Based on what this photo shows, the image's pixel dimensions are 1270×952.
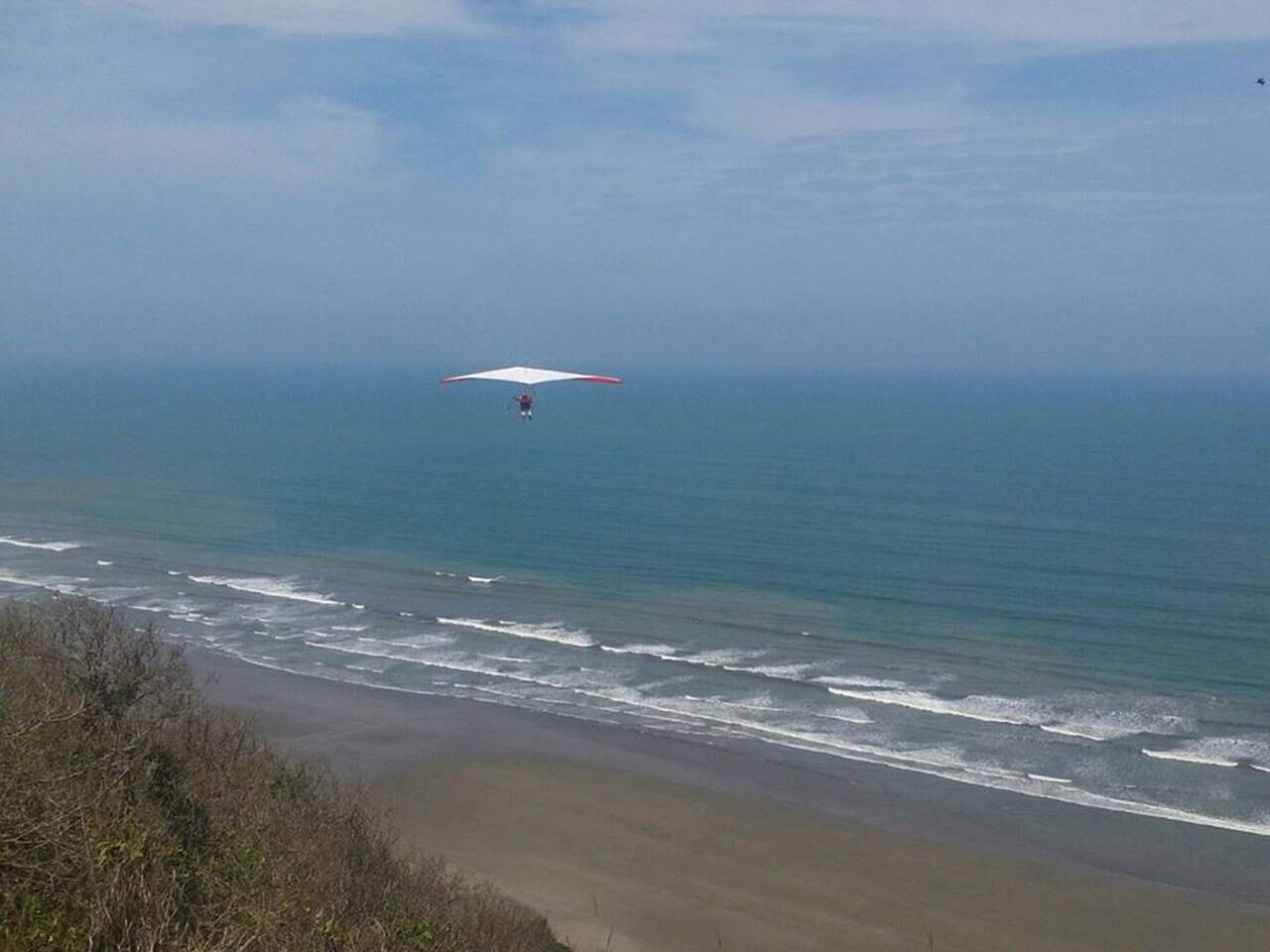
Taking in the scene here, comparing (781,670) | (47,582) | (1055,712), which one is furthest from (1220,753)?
(47,582)

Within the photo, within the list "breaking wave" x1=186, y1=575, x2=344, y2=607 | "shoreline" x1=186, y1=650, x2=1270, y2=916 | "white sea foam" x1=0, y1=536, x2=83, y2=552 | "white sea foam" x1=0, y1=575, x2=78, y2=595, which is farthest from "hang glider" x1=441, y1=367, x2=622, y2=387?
"white sea foam" x1=0, y1=536, x2=83, y2=552

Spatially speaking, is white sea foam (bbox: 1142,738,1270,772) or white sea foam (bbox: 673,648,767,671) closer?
white sea foam (bbox: 1142,738,1270,772)

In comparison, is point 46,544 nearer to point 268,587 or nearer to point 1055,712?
point 268,587

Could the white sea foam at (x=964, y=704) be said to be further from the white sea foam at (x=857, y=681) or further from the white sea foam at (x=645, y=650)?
the white sea foam at (x=645, y=650)

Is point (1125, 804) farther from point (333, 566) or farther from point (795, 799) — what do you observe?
point (333, 566)

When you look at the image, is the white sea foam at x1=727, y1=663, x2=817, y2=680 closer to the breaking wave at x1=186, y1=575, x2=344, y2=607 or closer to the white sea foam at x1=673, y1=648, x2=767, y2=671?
the white sea foam at x1=673, y1=648, x2=767, y2=671

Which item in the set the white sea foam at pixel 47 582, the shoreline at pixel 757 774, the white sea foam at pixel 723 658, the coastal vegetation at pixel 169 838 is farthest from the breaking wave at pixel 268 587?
the coastal vegetation at pixel 169 838
